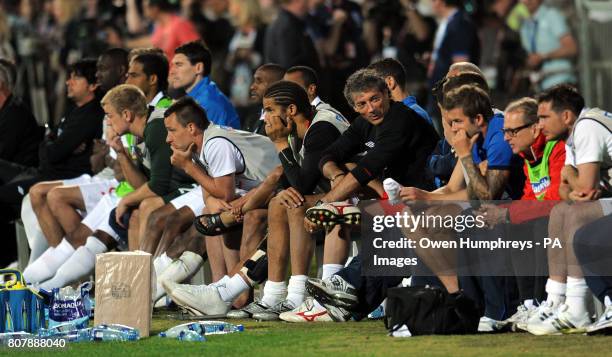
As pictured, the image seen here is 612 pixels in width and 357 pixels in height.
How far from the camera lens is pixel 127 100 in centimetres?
1223

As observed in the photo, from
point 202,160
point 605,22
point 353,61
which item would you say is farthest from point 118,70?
point 605,22

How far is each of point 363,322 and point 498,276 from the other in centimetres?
111

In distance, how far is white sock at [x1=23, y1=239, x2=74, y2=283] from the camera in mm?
12867

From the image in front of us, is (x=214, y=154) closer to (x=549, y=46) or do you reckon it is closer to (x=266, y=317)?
(x=266, y=317)

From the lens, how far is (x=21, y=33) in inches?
952

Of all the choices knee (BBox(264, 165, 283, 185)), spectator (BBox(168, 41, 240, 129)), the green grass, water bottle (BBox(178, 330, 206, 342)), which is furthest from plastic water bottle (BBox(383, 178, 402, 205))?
spectator (BBox(168, 41, 240, 129))

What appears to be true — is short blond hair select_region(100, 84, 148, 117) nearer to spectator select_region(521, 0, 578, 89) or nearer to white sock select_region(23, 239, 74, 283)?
white sock select_region(23, 239, 74, 283)

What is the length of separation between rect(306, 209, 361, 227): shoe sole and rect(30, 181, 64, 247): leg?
364 centimetres

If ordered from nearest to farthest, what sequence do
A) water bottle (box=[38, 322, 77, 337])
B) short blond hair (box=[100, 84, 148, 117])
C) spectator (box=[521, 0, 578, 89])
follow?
water bottle (box=[38, 322, 77, 337]) < short blond hair (box=[100, 84, 148, 117]) < spectator (box=[521, 0, 578, 89])

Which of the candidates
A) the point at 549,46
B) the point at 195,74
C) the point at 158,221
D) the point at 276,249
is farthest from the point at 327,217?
the point at 549,46

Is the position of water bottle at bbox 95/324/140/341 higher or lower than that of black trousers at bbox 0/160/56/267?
lower

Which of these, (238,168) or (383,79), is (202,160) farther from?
(383,79)

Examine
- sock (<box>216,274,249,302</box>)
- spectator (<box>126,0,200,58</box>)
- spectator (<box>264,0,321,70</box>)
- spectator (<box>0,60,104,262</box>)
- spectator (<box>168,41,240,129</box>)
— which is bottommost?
sock (<box>216,274,249,302</box>)

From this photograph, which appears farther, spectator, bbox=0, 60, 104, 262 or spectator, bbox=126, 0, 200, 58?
spectator, bbox=126, 0, 200, 58
